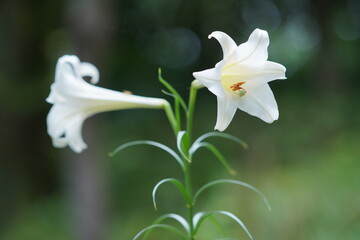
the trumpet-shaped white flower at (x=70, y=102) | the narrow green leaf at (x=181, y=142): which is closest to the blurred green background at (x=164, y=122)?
the trumpet-shaped white flower at (x=70, y=102)

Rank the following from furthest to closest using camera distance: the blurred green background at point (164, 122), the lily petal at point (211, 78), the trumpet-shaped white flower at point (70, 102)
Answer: the blurred green background at point (164, 122)
the trumpet-shaped white flower at point (70, 102)
the lily petal at point (211, 78)

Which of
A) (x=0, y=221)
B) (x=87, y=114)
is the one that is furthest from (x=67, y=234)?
(x=87, y=114)

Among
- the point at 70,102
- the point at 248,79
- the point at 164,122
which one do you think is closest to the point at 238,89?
the point at 248,79

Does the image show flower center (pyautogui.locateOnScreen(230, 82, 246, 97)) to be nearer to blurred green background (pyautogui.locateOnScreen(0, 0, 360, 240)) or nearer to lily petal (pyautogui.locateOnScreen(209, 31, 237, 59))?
lily petal (pyautogui.locateOnScreen(209, 31, 237, 59))

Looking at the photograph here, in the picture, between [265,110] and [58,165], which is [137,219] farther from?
[265,110]

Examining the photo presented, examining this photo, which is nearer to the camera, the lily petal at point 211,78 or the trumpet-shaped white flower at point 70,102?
the lily petal at point 211,78

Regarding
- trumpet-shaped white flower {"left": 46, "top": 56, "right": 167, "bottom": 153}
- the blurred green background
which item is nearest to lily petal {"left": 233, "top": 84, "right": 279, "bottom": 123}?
trumpet-shaped white flower {"left": 46, "top": 56, "right": 167, "bottom": 153}

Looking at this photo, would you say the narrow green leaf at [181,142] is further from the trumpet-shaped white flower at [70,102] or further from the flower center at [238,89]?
the trumpet-shaped white flower at [70,102]

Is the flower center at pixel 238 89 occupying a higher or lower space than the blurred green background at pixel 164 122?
higher
